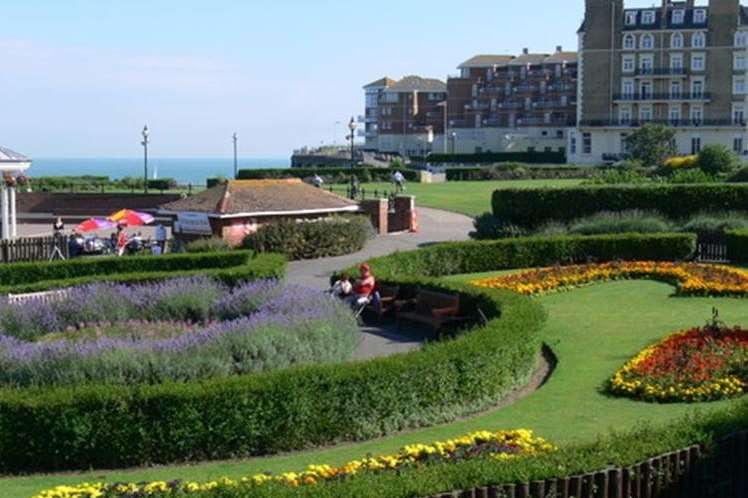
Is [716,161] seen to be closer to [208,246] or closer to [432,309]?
[208,246]

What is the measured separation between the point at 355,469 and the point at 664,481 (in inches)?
104

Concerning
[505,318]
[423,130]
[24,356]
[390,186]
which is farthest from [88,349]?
[423,130]

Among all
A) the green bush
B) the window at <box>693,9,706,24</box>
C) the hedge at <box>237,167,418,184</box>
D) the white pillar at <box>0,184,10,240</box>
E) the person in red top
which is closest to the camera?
the person in red top

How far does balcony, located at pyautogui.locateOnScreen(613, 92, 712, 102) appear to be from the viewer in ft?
302

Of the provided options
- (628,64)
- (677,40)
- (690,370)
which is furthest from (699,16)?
(690,370)

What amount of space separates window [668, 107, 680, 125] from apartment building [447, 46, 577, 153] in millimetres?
20504

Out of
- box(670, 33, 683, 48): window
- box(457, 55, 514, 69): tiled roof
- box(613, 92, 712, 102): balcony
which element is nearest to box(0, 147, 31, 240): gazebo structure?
box(613, 92, 712, 102): balcony

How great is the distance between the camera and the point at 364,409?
13086 mm

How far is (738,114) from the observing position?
91125 millimetres

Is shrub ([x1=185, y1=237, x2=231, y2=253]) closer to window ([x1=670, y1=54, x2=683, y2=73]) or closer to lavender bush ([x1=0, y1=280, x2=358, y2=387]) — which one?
lavender bush ([x1=0, y1=280, x2=358, y2=387])

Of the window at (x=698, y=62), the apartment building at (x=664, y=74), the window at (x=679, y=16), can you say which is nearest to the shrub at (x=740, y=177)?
the apartment building at (x=664, y=74)

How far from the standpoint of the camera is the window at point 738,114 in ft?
298

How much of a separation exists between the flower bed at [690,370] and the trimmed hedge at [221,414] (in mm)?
2741

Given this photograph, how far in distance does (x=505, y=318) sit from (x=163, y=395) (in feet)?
21.3
